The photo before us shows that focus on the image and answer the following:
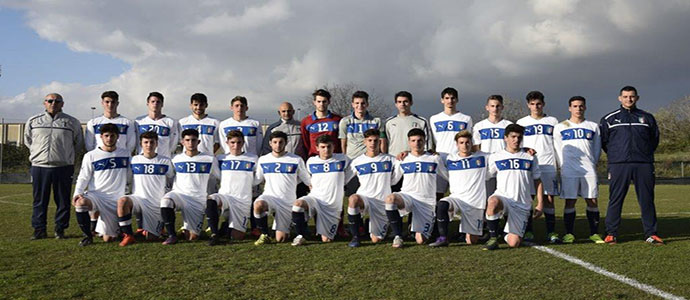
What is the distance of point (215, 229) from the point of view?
578 cm

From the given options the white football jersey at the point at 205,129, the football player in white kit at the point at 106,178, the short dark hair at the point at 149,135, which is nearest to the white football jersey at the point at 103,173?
the football player in white kit at the point at 106,178

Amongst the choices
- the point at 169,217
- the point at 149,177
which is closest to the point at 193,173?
the point at 149,177

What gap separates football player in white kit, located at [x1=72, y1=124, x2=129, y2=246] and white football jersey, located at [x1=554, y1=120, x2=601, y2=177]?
214 inches

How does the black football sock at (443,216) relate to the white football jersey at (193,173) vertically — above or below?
below

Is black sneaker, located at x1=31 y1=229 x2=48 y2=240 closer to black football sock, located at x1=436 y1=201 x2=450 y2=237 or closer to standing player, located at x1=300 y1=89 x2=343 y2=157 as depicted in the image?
standing player, located at x1=300 y1=89 x2=343 y2=157

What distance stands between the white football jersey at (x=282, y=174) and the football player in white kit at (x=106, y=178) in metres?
1.72

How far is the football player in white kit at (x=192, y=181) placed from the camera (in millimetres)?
5996

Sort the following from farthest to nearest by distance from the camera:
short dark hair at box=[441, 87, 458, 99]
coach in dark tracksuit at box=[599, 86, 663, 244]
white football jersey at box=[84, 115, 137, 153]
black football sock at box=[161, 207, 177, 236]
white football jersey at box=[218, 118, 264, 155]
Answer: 1. white football jersey at box=[218, 118, 264, 155]
2. white football jersey at box=[84, 115, 137, 153]
3. short dark hair at box=[441, 87, 458, 99]
4. coach in dark tracksuit at box=[599, 86, 663, 244]
5. black football sock at box=[161, 207, 177, 236]

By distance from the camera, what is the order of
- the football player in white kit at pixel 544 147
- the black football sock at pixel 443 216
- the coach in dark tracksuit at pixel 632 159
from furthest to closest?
the football player in white kit at pixel 544 147 → the coach in dark tracksuit at pixel 632 159 → the black football sock at pixel 443 216

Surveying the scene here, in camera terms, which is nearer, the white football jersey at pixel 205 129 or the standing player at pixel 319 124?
the standing player at pixel 319 124

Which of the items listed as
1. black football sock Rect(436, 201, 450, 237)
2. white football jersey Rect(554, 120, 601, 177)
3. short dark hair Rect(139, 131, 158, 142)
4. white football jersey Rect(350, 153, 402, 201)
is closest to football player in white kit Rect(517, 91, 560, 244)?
white football jersey Rect(554, 120, 601, 177)

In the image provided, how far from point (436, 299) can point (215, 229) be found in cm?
316

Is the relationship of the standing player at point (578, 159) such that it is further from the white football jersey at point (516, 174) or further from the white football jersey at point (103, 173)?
the white football jersey at point (103, 173)

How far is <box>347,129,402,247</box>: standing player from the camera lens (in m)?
5.91
